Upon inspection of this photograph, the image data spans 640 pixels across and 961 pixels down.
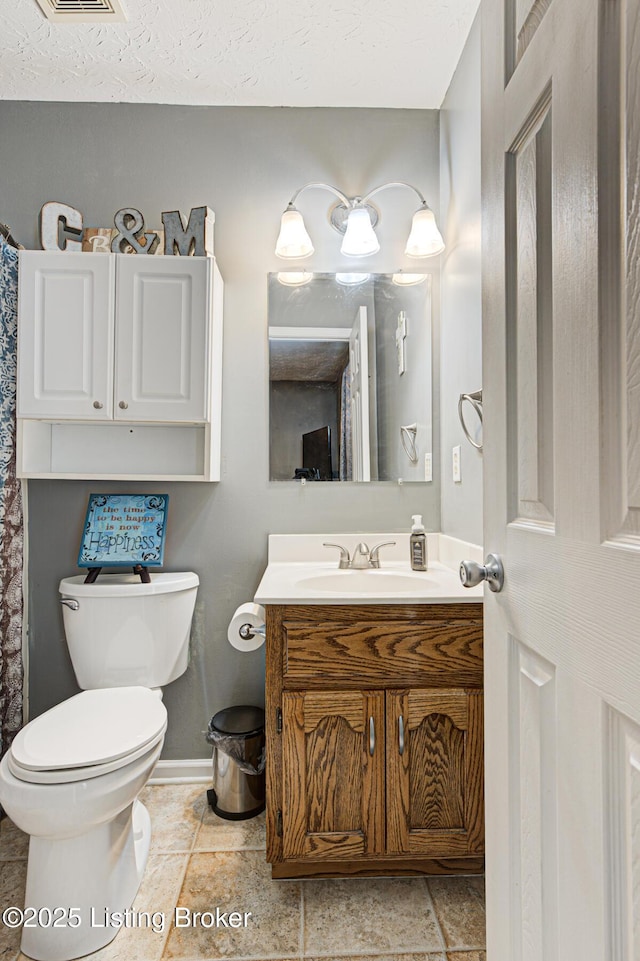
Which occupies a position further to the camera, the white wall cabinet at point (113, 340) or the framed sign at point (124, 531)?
the framed sign at point (124, 531)

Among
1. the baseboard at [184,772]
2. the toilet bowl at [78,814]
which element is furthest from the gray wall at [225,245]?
the toilet bowl at [78,814]

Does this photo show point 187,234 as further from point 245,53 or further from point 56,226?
point 245,53

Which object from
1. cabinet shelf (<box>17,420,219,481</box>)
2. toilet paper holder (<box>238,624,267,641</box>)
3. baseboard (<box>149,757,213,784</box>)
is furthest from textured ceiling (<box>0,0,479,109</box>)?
baseboard (<box>149,757,213,784</box>)

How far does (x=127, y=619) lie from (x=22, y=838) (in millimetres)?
717

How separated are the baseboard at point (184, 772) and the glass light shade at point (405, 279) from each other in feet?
6.31

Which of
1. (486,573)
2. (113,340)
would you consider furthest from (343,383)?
(486,573)

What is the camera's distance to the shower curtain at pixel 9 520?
184cm

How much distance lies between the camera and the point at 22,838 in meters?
1.76

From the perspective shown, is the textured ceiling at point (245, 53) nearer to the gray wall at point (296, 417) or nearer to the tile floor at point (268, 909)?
the gray wall at point (296, 417)

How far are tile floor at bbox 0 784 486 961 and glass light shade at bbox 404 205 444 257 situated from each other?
1981mm

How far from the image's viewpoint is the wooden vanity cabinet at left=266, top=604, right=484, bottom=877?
147 cm

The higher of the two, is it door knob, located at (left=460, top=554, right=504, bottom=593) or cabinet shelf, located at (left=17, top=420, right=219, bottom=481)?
cabinet shelf, located at (left=17, top=420, right=219, bottom=481)

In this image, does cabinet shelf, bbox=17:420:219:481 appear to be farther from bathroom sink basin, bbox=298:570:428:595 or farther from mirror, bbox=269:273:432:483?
bathroom sink basin, bbox=298:570:428:595

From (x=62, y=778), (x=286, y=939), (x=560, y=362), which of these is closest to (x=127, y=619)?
(x=62, y=778)
